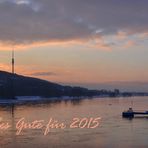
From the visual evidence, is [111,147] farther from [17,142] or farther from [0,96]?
[0,96]

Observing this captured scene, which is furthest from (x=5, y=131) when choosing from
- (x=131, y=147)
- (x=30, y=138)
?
(x=131, y=147)

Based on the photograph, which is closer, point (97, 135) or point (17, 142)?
point (17, 142)

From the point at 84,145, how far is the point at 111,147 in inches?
96.0

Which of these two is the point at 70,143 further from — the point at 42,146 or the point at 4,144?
the point at 4,144

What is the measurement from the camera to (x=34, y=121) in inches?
2441

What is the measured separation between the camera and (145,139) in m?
39.8

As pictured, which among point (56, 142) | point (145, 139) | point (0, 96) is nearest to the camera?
point (56, 142)

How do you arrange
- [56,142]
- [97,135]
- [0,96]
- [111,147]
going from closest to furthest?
[111,147], [56,142], [97,135], [0,96]

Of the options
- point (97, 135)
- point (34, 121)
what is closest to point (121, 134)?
Answer: point (97, 135)

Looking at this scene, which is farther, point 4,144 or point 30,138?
point 30,138

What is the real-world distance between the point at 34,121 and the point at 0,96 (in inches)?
4384

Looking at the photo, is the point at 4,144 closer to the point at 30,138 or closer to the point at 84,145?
the point at 30,138

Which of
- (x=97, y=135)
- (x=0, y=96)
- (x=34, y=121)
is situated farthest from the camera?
(x=0, y=96)

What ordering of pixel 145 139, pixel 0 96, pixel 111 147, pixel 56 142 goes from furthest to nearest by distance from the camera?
pixel 0 96 < pixel 145 139 < pixel 56 142 < pixel 111 147
